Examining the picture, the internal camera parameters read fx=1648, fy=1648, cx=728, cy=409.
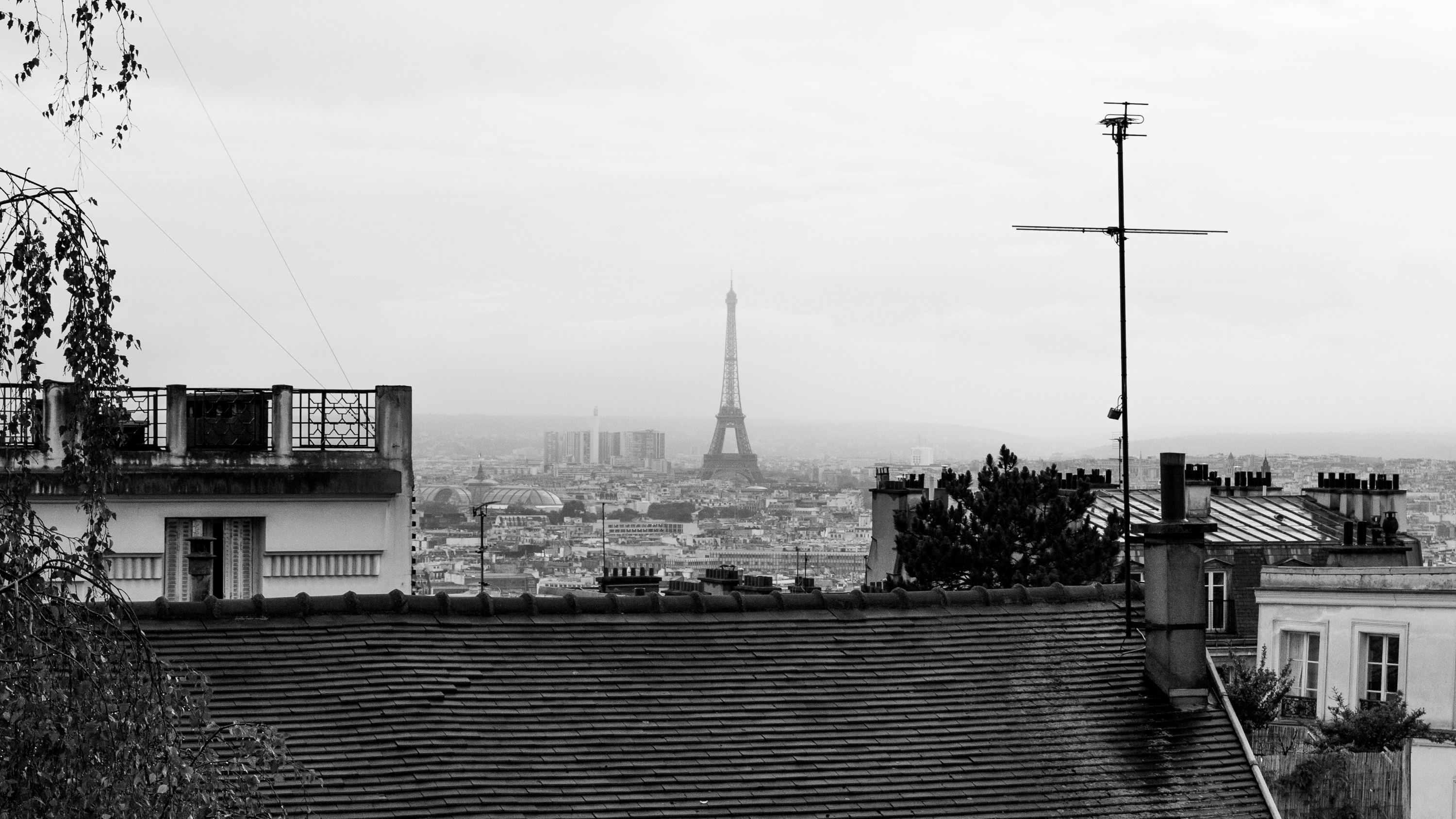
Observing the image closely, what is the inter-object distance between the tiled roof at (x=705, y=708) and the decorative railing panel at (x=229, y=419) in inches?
279

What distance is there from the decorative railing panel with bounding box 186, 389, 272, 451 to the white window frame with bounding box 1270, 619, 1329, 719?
1798 centimetres

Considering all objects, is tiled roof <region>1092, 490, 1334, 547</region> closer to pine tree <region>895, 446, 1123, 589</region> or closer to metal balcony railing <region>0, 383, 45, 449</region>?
pine tree <region>895, 446, 1123, 589</region>

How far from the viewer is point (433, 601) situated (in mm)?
13656

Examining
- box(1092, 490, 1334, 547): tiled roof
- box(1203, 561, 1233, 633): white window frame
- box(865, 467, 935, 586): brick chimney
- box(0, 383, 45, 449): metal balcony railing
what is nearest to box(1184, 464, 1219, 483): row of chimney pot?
box(1092, 490, 1334, 547): tiled roof

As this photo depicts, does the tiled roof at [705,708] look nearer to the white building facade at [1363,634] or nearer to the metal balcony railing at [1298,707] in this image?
the white building facade at [1363,634]

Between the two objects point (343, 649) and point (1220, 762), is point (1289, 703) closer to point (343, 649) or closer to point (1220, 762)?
point (1220, 762)

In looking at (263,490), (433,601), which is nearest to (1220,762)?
(433,601)

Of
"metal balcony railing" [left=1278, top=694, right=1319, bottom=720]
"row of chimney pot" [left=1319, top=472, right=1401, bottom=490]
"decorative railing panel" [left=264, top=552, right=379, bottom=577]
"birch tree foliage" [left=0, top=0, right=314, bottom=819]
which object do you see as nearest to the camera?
"birch tree foliage" [left=0, top=0, right=314, bottom=819]

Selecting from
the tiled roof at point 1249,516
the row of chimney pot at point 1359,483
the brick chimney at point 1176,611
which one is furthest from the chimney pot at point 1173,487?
the row of chimney pot at point 1359,483

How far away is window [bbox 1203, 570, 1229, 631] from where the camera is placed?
3834 centimetres

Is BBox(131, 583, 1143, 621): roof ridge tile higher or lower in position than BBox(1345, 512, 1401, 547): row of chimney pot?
higher

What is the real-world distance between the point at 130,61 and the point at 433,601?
22.9ft

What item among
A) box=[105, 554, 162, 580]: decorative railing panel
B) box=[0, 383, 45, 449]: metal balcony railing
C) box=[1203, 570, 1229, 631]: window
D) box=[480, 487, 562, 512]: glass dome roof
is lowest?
box=[480, 487, 562, 512]: glass dome roof

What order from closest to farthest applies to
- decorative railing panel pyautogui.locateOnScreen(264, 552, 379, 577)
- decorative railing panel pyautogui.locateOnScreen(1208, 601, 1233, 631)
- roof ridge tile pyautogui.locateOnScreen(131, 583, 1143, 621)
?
roof ridge tile pyautogui.locateOnScreen(131, 583, 1143, 621) < decorative railing panel pyautogui.locateOnScreen(264, 552, 379, 577) < decorative railing panel pyautogui.locateOnScreen(1208, 601, 1233, 631)
